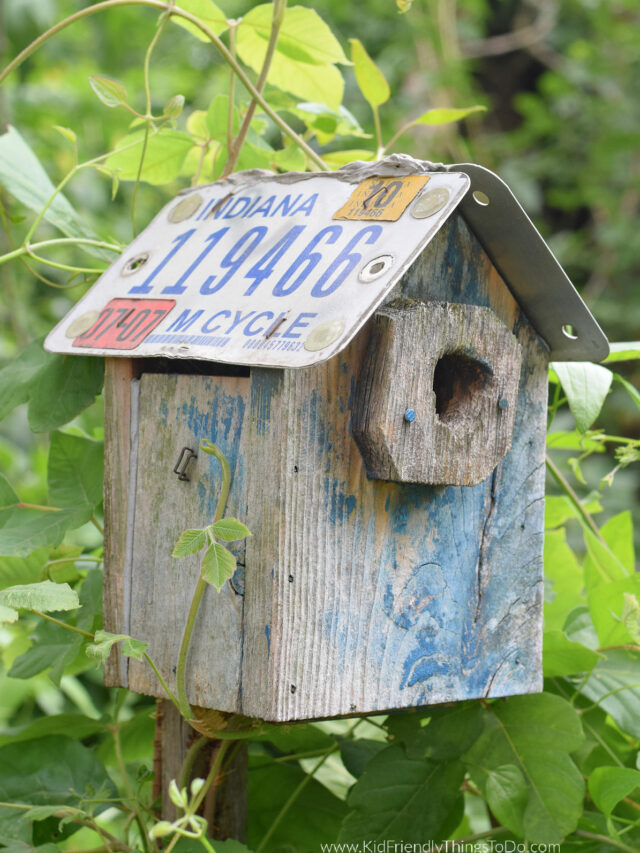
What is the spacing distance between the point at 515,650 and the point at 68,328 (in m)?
0.63

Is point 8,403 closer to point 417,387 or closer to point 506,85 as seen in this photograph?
point 417,387

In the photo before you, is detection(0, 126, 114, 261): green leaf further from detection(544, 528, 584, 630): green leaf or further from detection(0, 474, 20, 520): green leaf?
detection(544, 528, 584, 630): green leaf

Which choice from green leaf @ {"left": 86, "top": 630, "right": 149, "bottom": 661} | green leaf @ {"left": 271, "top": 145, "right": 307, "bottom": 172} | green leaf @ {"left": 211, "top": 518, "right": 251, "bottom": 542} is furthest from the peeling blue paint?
green leaf @ {"left": 271, "top": 145, "right": 307, "bottom": 172}

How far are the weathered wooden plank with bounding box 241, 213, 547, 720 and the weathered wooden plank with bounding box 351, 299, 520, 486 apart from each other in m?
0.03

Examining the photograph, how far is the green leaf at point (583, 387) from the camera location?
1.17 meters

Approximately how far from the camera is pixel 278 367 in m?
0.91

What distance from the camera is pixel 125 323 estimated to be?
3.73 ft

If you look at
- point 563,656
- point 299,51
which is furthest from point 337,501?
point 299,51

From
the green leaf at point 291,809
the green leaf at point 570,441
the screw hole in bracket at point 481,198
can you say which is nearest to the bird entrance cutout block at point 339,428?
the screw hole in bracket at point 481,198

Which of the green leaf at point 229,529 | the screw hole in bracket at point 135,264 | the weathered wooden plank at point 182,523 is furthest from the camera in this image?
the screw hole in bracket at point 135,264

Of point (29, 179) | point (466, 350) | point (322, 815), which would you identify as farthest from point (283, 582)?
point (29, 179)

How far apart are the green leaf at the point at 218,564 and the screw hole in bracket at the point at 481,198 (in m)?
0.45

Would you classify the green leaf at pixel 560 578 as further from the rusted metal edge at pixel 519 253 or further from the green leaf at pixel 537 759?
the rusted metal edge at pixel 519 253

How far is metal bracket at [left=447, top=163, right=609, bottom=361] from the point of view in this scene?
106cm
